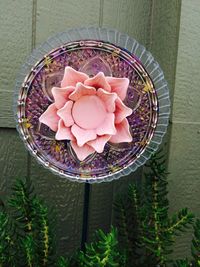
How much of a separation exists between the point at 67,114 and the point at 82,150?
10 cm

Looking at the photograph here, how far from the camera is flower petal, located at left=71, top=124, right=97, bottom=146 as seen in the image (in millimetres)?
899

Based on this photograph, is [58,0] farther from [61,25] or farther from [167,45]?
[167,45]

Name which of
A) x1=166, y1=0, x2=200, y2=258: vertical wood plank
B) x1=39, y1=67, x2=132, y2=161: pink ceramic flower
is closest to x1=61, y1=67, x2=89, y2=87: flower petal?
x1=39, y1=67, x2=132, y2=161: pink ceramic flower

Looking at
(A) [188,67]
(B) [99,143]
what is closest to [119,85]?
(B) [99,143]

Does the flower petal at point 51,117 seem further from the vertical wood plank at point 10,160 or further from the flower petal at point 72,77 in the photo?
the vertical wood plank at point 10,160

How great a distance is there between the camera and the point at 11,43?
4.07ft

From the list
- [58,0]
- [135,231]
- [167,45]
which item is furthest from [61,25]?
[135,231]

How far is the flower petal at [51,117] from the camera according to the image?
911mm

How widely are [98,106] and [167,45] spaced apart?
45 cm

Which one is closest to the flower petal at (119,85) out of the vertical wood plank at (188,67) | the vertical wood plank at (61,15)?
the vertical wood plank at (188,67)

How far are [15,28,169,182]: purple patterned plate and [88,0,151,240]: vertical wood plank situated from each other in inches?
14.7

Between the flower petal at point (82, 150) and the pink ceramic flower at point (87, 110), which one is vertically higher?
the pink ceramic flower at point (87, 110)

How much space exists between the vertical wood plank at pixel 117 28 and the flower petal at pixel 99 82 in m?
0.47

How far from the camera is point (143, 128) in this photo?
0.96 meters
